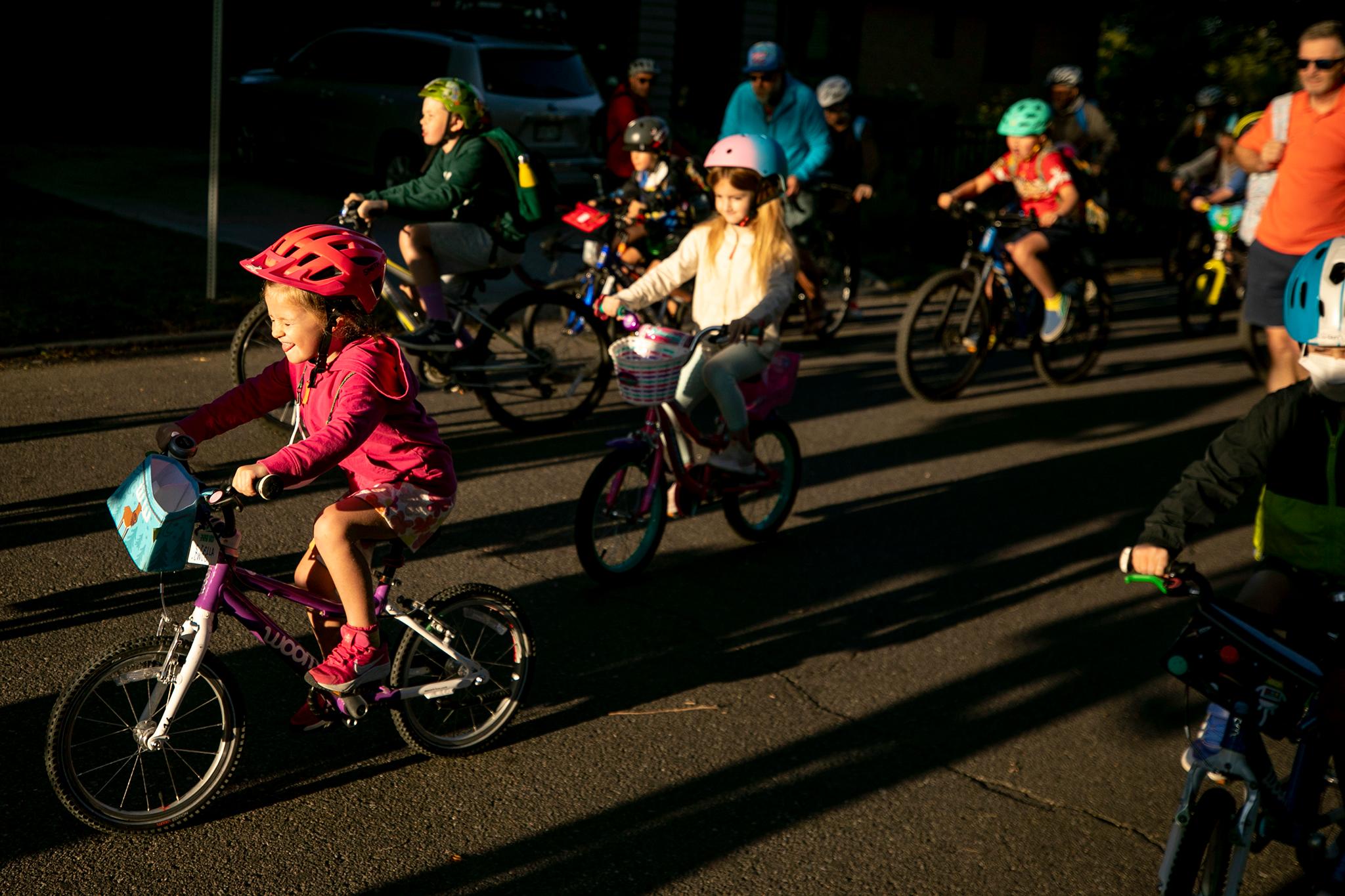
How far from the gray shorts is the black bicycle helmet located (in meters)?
1.96

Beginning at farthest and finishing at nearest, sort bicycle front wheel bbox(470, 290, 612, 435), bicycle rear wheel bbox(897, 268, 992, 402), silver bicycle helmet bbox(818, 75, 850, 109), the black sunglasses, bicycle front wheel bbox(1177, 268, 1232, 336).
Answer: bicycle front wheel bbox(1177, 268, 1232, 336) → silver bicycle helmet bbox(818, 75, 850, 109) → bicycle rear wheel bbox(897, 268, 992, 402) → bicycle front wheel bbox(470, 290, 612, 435) → the black sunglasses

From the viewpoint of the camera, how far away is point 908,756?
4.30 meters

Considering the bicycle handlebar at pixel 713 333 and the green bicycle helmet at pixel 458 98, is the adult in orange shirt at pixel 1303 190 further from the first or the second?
the green bicycle helmet at pixel 458 98

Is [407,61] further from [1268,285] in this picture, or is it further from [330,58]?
[1268,285]

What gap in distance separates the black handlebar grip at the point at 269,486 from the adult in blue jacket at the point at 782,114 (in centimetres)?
726

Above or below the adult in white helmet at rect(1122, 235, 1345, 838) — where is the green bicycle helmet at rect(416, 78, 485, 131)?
above

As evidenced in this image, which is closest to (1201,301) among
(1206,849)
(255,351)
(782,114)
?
(782,114)

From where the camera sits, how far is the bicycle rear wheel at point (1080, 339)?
30.9ft

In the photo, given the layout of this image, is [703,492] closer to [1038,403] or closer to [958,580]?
[958,580]

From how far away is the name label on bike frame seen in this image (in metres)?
3.32

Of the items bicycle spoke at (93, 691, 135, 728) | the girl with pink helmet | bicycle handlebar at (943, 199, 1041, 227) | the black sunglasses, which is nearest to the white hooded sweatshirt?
the girl with pink helmet

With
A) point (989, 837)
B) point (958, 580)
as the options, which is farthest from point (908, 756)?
point (958, 580)

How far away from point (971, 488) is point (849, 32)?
23693mm

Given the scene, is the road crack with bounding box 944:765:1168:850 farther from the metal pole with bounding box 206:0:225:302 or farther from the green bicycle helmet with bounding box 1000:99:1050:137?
the metal pole with bounding box 206:0:225:302
